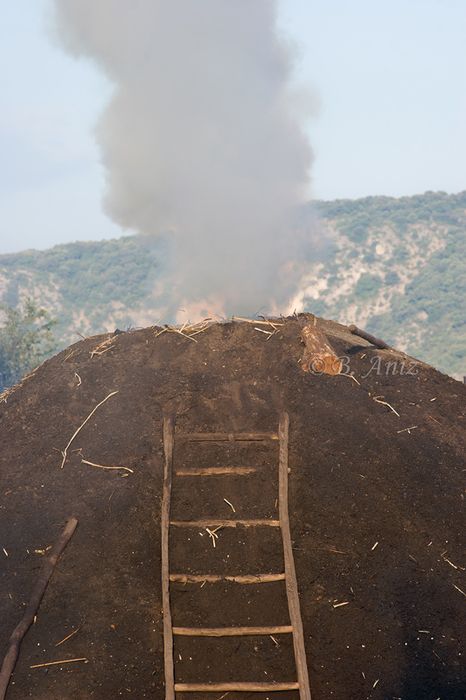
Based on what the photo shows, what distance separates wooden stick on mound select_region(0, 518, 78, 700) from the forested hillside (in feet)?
150

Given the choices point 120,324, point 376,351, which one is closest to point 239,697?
point 376,351

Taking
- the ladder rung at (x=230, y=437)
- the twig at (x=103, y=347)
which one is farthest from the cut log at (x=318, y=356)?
the twig at (x=103, y=347)

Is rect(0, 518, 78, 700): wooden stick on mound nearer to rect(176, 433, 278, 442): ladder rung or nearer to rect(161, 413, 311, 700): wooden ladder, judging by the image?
rect(161, 413, 311, 700): wooden ladder

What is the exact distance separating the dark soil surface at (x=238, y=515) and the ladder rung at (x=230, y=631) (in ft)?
0.16

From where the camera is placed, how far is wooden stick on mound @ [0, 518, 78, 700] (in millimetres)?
5430

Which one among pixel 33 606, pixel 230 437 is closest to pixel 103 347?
pixel 230 437

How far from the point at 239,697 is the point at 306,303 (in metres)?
56.2

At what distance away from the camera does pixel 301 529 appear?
21.0ft

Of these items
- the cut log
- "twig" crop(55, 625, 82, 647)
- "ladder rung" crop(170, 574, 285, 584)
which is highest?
the cut log

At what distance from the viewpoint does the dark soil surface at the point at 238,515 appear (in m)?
5.50

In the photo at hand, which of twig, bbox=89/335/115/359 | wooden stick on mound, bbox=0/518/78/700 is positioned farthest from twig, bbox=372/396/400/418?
wooden stick on mound, bbox=0/518/78/700

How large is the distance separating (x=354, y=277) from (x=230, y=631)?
198ft

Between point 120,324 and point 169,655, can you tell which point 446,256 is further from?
point 169,655

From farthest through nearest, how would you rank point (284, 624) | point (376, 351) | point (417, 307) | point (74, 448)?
1. point (417, 307)
2. point (376, 351)
3. point (74, 448)
4. point (284, 624)
